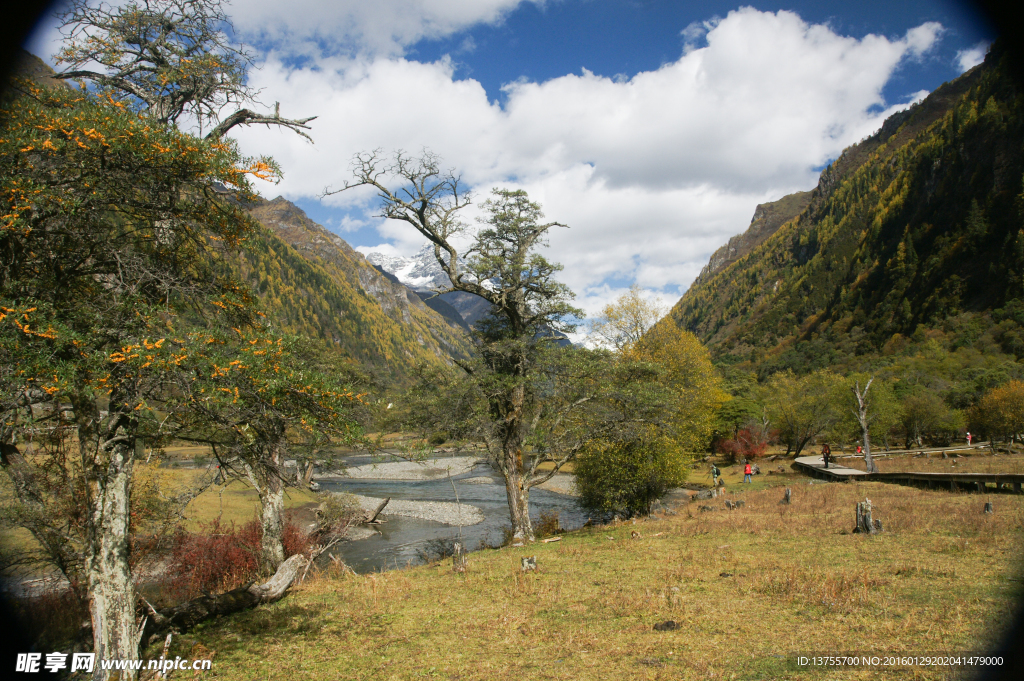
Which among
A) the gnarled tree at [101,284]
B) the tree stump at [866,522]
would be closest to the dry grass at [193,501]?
the gnarled tree at [101,284]

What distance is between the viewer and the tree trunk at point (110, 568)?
636cm

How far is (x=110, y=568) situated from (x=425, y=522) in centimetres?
2734

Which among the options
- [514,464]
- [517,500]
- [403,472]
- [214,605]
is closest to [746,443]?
[403,472]

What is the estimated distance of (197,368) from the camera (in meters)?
5.99

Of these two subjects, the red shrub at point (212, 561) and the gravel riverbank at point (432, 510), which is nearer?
the red shrub at point (212, 561)

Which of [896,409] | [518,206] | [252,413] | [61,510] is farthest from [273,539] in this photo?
[896,409]

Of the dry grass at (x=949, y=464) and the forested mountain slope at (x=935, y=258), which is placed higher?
the forested mountain slope at (x=935, y=258)

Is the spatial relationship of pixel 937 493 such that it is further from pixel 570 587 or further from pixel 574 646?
pixel 574 646

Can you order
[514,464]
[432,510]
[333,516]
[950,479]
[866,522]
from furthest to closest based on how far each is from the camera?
[432,510], [333,516], [950,479], [514,464], [866,522]

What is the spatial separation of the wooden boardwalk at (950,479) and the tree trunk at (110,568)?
2920 cm

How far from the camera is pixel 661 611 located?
9.14m

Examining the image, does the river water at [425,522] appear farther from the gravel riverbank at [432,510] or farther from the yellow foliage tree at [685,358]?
the yellow foliage tree at [685,358]

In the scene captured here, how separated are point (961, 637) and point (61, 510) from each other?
17.2 meters

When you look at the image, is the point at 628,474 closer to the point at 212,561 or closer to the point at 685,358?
the point at 212,561
